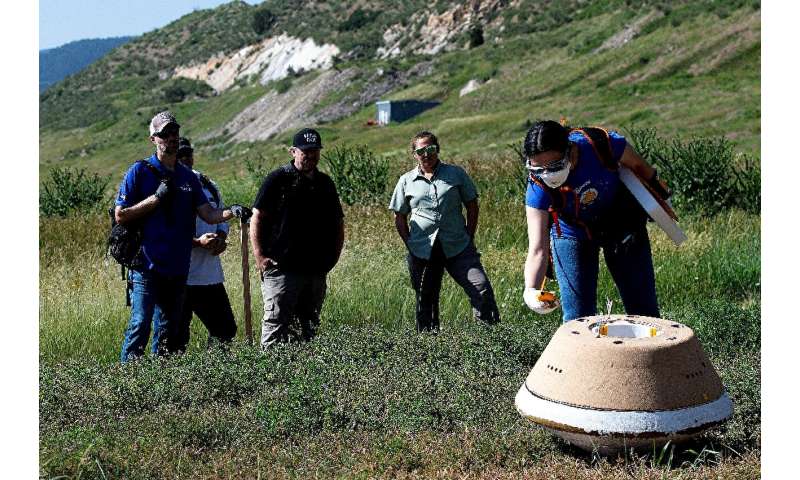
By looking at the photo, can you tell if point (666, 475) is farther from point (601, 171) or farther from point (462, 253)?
point (462, 253)

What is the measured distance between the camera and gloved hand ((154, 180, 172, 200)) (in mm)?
6895

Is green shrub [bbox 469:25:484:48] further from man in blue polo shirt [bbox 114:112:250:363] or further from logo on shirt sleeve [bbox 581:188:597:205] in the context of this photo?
logo on shirt sleeve [bbox 581:188:597:205]

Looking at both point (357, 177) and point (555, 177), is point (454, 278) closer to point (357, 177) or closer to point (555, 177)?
point (555, 177)

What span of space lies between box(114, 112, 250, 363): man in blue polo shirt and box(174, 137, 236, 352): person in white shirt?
476 millimetres

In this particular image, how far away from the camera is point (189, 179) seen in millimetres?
7156

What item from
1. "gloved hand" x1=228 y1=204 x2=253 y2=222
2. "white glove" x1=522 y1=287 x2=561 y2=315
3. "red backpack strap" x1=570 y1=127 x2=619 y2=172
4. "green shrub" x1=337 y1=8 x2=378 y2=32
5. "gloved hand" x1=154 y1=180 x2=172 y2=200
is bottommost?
"white glove" x1=522 y1=287 x2=561 y2=315

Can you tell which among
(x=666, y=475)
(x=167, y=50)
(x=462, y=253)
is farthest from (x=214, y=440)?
(x=167, y=50)

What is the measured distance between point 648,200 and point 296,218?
2.84 m

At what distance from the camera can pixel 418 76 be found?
7625cm

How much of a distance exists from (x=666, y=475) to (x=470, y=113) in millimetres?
51917

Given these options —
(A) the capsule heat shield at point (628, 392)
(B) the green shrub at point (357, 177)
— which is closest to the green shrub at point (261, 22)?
(B) the green shrub at point (357, 177)

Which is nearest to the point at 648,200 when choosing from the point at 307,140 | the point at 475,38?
the point at 307,140

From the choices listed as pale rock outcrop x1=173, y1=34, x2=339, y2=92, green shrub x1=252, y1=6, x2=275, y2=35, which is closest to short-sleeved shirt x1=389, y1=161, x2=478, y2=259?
pale rock outcrop x1=173, y1=34, x2=339, y2=92

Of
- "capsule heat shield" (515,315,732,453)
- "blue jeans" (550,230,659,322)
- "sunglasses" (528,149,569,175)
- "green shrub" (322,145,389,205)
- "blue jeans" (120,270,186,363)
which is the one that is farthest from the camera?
"green shrub" (322,145,389,205)
